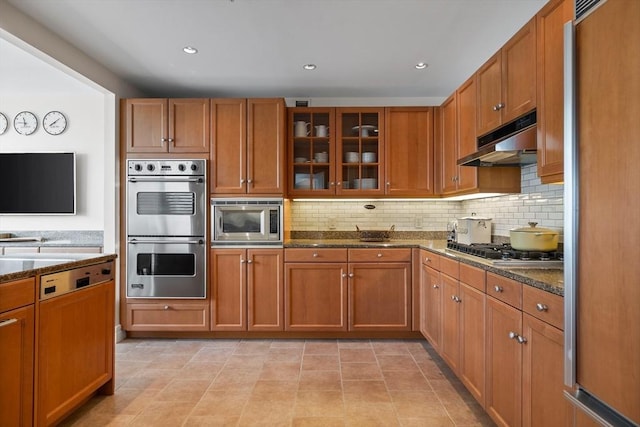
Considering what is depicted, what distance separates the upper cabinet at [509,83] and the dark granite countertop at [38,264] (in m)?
2.65

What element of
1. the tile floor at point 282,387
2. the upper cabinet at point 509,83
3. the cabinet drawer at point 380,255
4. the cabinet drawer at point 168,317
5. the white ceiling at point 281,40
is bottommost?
the tile floor at point 282,387

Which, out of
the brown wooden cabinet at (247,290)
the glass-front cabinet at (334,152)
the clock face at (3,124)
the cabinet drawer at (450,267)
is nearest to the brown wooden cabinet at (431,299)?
the cabinet drawer at (450,267)

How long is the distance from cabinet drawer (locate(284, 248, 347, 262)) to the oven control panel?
3.70 feet

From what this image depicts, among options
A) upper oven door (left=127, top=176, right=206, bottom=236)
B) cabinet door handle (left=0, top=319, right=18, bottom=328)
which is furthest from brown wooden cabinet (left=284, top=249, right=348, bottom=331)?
cabinet door handle (left=0, top=319, right=18, bottom=328)

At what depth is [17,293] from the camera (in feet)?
5.10

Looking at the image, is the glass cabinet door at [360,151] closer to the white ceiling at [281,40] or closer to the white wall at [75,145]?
the white ceiling at [281,40]

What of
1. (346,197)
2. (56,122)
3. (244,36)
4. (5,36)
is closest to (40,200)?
(56,122)

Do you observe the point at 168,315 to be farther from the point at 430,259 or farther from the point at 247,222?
the point at 430,259

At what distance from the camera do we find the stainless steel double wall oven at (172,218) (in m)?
3.24

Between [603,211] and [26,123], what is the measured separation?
497cm

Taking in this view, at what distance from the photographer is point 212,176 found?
3.30 m

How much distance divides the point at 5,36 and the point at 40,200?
2060 millimetres

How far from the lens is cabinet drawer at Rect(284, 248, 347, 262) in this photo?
3.27 m

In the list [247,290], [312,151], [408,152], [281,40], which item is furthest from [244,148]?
[408,152]
